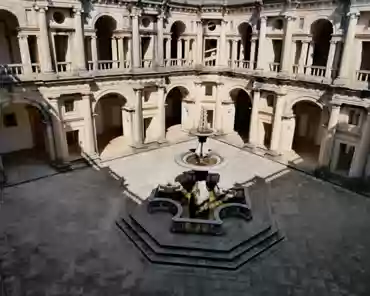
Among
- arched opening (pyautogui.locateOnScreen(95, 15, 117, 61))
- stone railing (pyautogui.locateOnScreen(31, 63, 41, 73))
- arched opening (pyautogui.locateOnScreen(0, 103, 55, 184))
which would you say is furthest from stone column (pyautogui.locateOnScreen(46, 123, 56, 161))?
arched opening (pyautogui.locateOnScreen(95, 15, 117, 61))

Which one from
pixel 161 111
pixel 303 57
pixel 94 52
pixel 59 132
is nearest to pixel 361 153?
pixel 303 57

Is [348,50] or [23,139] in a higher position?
[348,50]

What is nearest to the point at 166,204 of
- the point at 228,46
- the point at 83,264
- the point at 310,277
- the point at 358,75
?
the point at 83,264

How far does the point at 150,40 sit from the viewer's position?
2616 centimetres

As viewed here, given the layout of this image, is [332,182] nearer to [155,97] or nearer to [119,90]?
[155,97]

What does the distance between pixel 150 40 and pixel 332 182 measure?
17829mm

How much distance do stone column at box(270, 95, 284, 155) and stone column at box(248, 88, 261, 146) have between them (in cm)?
193

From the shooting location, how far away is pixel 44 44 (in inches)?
816

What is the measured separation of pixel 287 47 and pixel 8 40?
2033 cm

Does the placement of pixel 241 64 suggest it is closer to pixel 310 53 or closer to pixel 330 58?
pixel 310 53

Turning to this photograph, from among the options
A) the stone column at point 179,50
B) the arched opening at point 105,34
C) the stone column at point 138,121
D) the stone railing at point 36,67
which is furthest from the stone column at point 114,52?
the stone column at point 179,50

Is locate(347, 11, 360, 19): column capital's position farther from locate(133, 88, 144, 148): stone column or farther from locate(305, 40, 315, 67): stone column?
locate(133, 88, 144, 148): stone column

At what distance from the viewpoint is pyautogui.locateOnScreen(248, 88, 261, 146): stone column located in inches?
1037

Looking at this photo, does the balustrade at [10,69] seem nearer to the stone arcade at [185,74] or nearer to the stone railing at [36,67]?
the stone arcade at [185,74]
